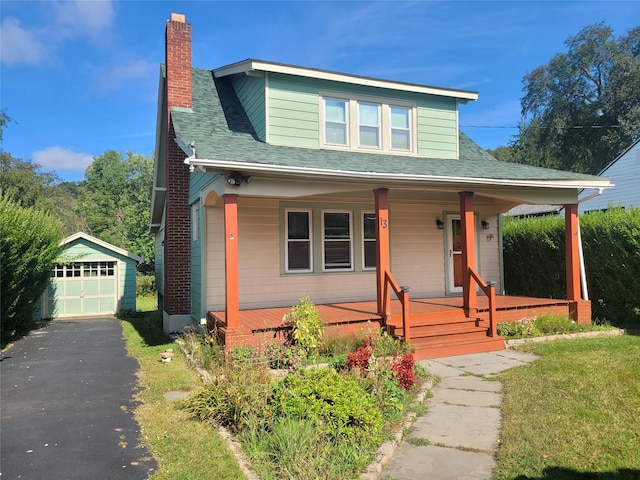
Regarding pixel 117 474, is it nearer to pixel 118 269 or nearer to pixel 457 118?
pixel 457 118

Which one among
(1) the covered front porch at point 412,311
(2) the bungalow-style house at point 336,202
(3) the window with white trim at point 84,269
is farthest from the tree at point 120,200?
(1) the covered front porch at point 412,311

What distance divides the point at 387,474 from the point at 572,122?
44291mm

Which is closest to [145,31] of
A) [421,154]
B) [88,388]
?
[421,154]

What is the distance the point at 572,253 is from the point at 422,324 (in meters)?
4.52

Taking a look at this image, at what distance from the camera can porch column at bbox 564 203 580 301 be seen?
10.3 metres

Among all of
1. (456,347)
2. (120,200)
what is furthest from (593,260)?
(120,200)

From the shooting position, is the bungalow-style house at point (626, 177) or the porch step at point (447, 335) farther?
the bungalow-style house at point (626, 177)

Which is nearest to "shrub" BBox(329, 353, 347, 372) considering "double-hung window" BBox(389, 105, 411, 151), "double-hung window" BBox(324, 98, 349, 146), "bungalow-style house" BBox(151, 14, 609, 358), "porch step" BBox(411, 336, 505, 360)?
"bungalow-style house" BBox(151, 14, 609, 358)

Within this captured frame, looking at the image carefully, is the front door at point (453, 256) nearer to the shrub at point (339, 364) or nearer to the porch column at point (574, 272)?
the porch column at point (574, 272)

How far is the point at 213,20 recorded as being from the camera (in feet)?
38.8

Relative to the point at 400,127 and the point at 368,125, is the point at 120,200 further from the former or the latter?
the point at 400,127

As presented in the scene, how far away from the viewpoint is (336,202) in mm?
10945

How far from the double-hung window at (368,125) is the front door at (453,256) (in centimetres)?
321

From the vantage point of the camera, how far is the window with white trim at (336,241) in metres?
10.9
